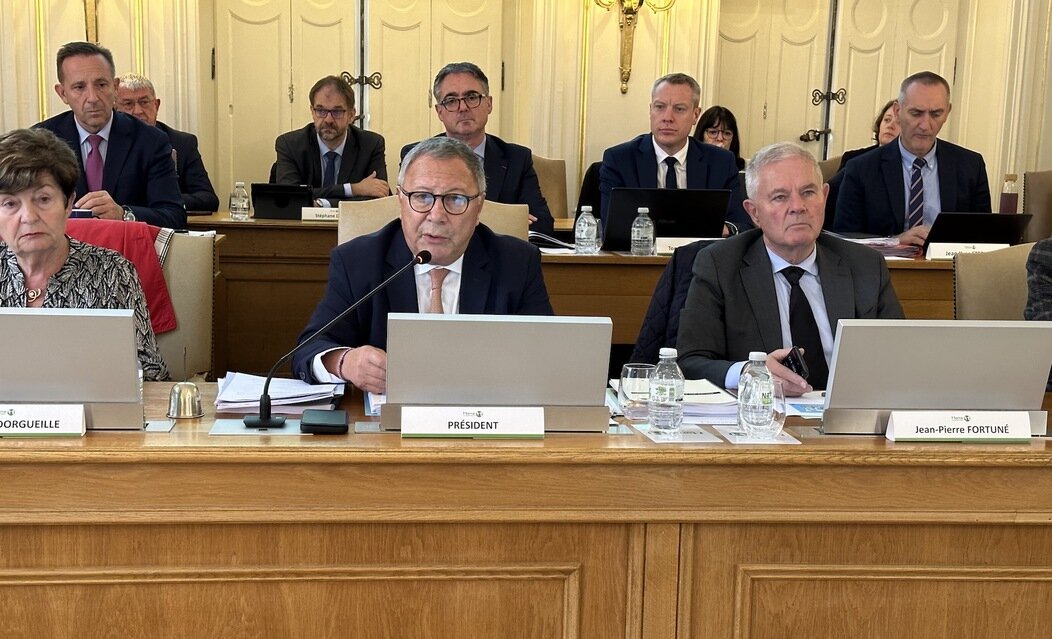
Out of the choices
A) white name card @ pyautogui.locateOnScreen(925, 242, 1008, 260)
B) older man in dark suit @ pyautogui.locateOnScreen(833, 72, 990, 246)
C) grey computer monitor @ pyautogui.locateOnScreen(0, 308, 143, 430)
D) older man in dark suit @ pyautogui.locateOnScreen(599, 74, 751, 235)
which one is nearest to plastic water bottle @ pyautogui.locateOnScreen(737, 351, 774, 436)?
grey computer monitor @ pyautogui.locateOnScreen(0, 308, 143, 430)

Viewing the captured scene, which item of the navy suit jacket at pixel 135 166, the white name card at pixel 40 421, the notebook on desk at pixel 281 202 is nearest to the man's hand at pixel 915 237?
the notebook on desk at pixel 281 202

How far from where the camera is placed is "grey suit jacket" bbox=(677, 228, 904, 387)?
2518 mm

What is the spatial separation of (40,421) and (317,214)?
288 cm

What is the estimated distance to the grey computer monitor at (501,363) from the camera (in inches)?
63.9

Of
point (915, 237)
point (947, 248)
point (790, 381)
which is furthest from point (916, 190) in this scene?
point (790, 381)

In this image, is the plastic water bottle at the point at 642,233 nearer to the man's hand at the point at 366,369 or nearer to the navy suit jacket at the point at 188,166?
the man's hand at the point at 366,369

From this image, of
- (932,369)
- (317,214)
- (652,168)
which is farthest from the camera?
(652,168)

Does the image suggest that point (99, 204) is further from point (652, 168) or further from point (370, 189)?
point (652, 168)

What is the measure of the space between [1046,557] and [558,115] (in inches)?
205

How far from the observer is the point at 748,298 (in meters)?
2.54

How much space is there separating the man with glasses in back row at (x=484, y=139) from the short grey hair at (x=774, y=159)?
181cm

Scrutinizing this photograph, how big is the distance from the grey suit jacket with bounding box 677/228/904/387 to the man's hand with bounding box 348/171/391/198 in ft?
9.50

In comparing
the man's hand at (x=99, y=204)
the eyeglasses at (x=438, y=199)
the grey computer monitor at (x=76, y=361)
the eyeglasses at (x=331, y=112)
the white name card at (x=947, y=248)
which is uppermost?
the eyeglasses at (x=331, y=112)

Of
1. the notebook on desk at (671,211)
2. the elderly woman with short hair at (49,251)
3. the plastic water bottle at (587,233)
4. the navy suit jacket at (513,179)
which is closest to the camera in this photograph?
the elderly woman with short hair at (49,251)
